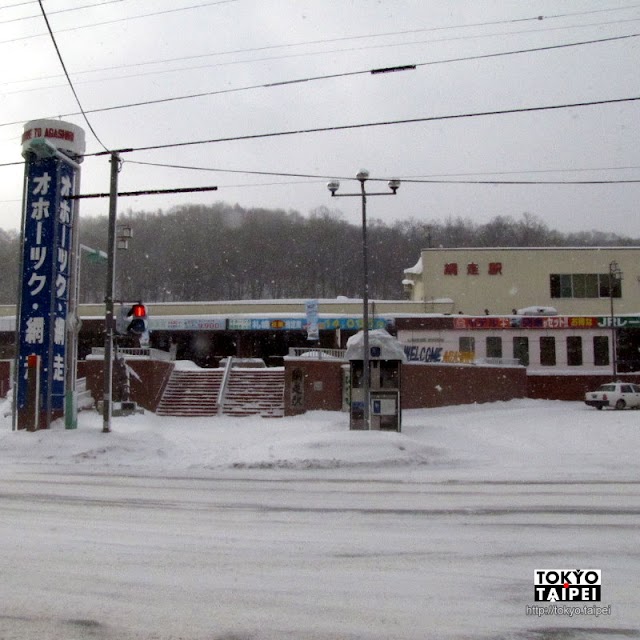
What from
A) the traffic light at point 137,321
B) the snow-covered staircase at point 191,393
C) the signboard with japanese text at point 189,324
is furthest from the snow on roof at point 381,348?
the signboard with japanese text at point 189,324

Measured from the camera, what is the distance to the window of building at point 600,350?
39.3 meters

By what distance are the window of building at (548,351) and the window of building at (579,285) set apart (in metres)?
9.14

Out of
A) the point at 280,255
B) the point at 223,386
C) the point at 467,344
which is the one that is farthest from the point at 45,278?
the point at 280,255

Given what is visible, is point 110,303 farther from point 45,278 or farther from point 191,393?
point 191,393

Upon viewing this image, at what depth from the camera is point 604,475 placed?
531 inches

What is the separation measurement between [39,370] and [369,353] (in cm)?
986

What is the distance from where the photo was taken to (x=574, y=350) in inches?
1553

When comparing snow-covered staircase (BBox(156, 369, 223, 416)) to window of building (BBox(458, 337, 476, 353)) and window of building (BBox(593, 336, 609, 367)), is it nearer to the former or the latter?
window of building (BBox(458, 337, 476, 353))

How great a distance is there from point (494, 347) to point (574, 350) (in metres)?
4.84

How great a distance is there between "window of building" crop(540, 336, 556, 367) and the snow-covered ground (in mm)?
23425

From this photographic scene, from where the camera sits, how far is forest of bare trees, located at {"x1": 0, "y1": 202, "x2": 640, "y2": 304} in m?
100

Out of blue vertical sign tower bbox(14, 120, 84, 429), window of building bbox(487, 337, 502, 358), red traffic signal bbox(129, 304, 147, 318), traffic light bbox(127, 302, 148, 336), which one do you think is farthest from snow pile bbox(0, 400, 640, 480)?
window of building bbox(487, 337, 502, 358)

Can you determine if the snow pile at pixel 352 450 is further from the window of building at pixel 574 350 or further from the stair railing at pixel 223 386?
the window of building at pixel 574 350

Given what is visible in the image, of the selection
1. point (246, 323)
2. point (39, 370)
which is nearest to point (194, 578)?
point (39, 370)
